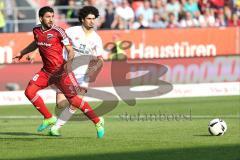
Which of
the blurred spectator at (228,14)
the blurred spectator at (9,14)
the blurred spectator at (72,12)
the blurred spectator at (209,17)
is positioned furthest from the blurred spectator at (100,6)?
the blurred spectator at (228,14)

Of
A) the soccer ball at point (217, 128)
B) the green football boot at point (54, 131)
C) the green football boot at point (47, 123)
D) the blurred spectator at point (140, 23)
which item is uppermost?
the soccer ball at point (217, 128)

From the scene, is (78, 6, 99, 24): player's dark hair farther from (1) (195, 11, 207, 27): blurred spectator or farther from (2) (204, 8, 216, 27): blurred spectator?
(2) (204, 8, 216, 27): blurred spectator

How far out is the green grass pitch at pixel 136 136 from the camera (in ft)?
39.7

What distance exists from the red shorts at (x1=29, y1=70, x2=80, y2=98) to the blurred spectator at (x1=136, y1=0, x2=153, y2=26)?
1530cm

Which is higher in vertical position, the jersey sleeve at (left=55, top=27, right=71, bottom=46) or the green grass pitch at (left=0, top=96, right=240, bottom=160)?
the jersey sleeve at (left=55, top=27, right=71, bottom=46)

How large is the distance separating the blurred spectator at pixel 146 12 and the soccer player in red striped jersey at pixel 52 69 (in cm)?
1521

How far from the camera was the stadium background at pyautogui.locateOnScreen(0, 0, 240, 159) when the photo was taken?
24.1 m

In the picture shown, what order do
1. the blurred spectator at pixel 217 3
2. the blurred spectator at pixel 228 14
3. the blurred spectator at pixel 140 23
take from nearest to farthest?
the blurred spectator at pixel 140 23
the blurred spectator at pixel 228 14
the blurred spectator at pixel 217 3

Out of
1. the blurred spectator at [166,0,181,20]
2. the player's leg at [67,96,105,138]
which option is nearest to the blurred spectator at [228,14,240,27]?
the blurred spectator at [166,0,181,20]

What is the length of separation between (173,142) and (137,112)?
676 cm

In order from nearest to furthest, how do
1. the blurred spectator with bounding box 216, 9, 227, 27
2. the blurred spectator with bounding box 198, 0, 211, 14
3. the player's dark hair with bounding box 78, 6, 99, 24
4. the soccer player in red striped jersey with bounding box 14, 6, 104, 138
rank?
the soccer player in red striped jersey with bounding box 14, 6, 104, 138 → the player's dark hair with bounding box 78, 6, 99, 24 → the blurred spectator with bounding box 216, 9, 227, 27 → the blurred spectator with bounding box 198, 0, 211, 14

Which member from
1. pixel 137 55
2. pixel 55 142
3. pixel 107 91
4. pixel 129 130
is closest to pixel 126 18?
pixel 137 55

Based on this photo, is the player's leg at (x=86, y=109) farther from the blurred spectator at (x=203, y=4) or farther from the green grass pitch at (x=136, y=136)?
the blurred spectator at (x=203, y=4)

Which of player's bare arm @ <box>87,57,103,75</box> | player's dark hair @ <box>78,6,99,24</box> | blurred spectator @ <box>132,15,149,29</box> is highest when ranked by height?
player's dark hair @ <box>78,6,99,24</box>
